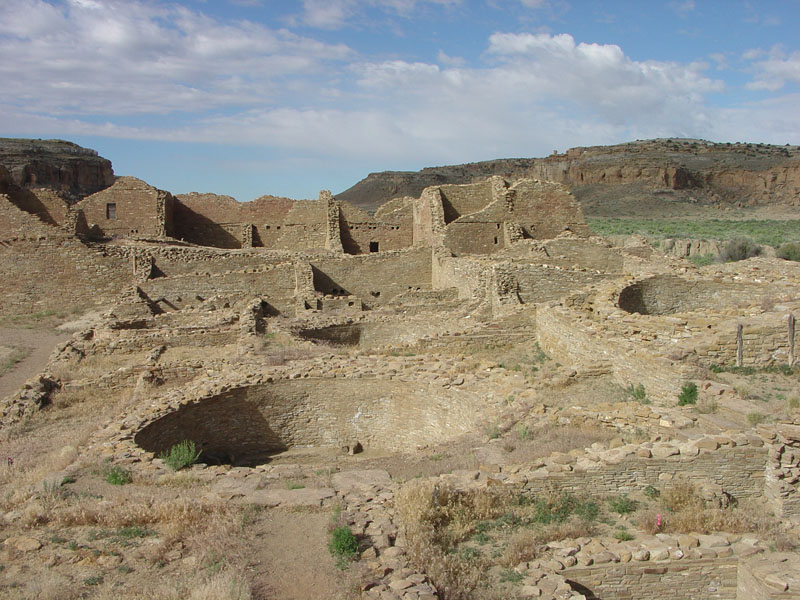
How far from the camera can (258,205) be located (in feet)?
74.6

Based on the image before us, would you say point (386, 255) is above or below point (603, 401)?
above

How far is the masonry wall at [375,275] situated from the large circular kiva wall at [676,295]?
7.32m

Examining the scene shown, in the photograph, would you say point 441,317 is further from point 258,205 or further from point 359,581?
point 258,205

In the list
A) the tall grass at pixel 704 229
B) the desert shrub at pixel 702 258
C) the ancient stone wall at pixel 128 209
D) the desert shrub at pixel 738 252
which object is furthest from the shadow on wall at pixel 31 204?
the tall grass at pixel 704 229

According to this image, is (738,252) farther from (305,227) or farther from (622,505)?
(622,505)

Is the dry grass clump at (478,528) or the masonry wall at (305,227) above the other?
the masonry wall at (305,227)

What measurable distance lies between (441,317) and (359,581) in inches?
346

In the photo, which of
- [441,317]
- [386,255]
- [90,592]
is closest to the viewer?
[90,592]

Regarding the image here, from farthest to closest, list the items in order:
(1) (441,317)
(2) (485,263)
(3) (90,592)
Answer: (2) (485,263)
(1) (441,317)
(3) (90,592)

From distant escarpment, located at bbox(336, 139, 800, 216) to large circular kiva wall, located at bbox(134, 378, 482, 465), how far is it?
60.3 metres

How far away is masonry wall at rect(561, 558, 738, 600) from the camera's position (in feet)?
Result: 17.1

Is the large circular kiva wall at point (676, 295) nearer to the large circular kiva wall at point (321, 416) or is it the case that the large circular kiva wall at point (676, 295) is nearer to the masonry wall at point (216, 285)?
the large circular kiva wall at point (321, 416)

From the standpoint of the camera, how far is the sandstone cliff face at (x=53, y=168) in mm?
55906

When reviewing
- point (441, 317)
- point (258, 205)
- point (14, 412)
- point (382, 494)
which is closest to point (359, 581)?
point (382, 494)
